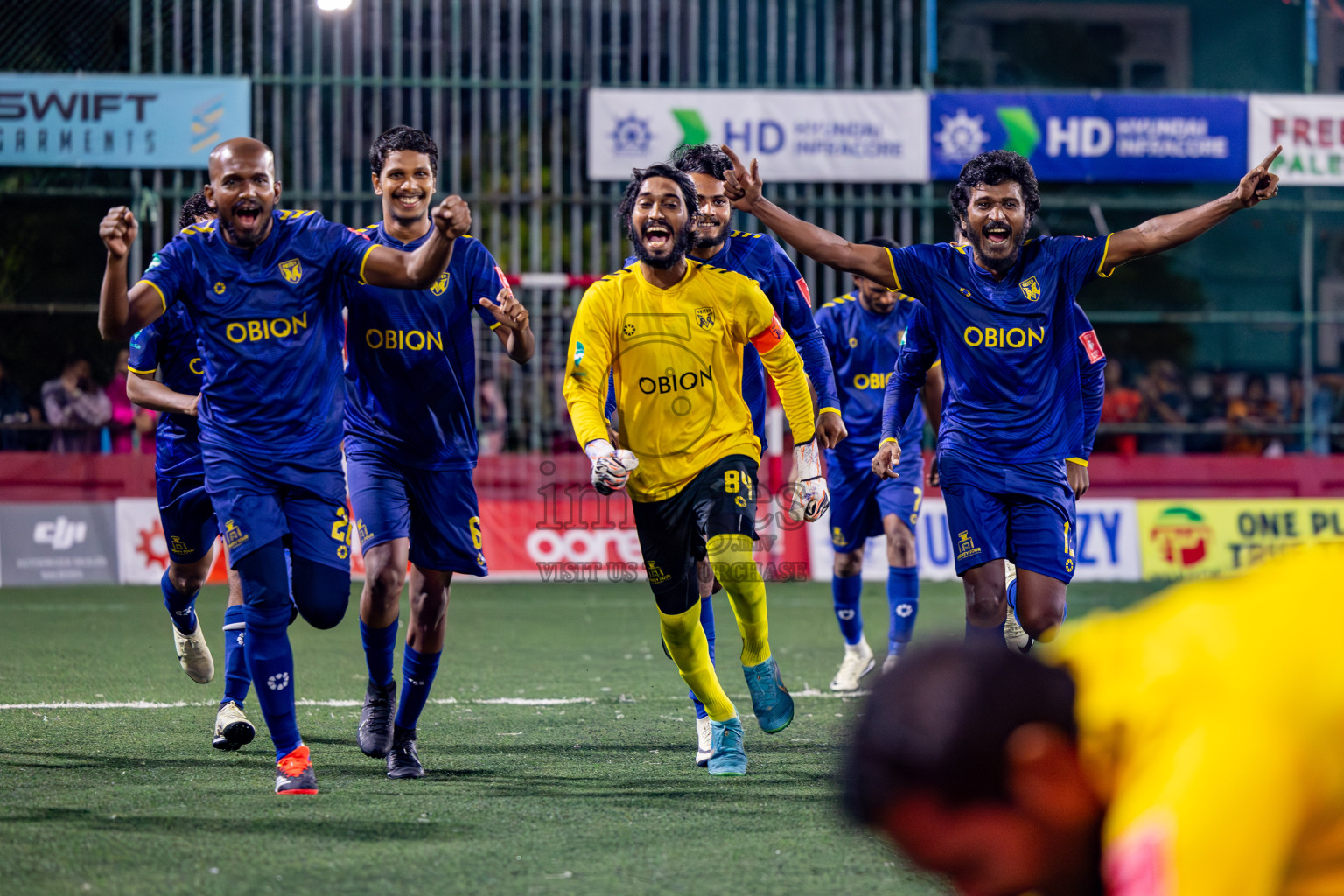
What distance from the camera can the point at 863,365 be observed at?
9.01 meters

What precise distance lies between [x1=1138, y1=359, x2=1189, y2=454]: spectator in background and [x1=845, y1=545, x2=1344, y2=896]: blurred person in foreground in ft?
55.5

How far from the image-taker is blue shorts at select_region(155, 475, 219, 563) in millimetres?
6863

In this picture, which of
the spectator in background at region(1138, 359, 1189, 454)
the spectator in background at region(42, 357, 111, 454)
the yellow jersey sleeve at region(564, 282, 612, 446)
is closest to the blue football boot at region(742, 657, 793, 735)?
the yellow jersey sleeve at region(564, 282, 612, 446)

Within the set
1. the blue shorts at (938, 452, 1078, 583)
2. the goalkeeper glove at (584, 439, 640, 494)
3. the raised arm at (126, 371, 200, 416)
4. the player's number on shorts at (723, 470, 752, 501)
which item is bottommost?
the blue shorts at (938, 452, 1078, 583)

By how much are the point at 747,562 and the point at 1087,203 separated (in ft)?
44.5

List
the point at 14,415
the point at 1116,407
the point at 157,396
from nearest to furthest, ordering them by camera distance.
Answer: the point at 157,396
the point at 14,415
the point at 1116,407

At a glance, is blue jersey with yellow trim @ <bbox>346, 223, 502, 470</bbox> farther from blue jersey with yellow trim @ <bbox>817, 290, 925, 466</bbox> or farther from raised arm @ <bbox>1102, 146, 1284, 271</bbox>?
blue jersey with yellow trim @ <bbox>817, 290, 925, 466</bbox>

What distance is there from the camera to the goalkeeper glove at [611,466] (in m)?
5.54

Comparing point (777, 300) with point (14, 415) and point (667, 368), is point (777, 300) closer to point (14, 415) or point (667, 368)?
point (667, 368)

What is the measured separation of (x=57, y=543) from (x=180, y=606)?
843 centimetres

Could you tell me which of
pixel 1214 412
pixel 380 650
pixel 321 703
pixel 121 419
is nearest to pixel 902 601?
pixel 321 703

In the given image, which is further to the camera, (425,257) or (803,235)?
(803,235)

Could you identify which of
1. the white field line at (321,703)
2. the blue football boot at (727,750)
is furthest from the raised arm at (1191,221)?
the white field line at (321,703)

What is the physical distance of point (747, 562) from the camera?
18.7ft
